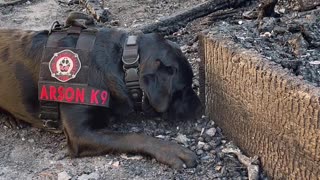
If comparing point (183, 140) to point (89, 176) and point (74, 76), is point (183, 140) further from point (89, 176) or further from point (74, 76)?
point (74, 76)

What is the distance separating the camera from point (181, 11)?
20.6ft

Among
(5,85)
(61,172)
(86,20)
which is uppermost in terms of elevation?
(86,20)

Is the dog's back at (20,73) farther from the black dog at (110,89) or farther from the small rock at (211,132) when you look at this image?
the small rock at (211,132)

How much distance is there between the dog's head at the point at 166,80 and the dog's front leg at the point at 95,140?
26 centimetres

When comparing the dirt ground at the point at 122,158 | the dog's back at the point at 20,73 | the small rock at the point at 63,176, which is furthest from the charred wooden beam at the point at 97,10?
the small rock at the point at 63,176

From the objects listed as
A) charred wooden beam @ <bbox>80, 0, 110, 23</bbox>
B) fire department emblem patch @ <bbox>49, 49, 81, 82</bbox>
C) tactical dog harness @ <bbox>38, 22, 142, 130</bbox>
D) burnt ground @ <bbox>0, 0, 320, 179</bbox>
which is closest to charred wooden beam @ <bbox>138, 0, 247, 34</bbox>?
charred wooden beam @ <bbox>80, 0, 110, 23</bbox>

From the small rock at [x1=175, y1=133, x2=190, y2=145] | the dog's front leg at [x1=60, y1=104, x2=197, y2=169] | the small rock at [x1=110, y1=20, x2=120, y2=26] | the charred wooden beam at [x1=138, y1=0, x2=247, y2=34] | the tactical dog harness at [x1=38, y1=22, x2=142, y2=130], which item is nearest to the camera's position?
the dog's front leg at [x1=60, y1=104, x2=197, y2=169]

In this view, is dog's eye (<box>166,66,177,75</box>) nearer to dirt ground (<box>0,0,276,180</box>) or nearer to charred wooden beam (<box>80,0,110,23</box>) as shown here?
dirt ground (<box>0,0,276,180</box>)

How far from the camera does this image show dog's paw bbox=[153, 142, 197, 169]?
12.9 ft

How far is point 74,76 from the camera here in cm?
A: 417

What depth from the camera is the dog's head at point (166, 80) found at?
13.4 feet

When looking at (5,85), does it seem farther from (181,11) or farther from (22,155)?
(181,11)

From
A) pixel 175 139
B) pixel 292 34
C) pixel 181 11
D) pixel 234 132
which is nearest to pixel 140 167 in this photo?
pixel 175 139

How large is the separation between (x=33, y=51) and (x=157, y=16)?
7.88ft
